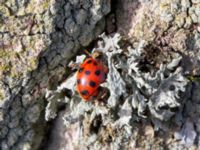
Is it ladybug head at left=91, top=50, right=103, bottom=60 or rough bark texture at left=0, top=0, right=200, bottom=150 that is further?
ladybug head at left=91, top=50, right=103, bottom=60

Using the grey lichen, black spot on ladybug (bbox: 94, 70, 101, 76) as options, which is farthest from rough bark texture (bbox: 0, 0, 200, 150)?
black spot on ladybug (bbox: 94, 70, 101, 76)

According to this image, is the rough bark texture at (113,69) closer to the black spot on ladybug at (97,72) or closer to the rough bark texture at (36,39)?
the rough bark texture at (36,39)

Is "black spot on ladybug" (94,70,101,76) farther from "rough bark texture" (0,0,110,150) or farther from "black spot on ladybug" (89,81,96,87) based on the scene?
"rough bark texture" (0,0,110,150)

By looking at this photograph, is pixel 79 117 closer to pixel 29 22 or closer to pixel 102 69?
pixel 102 69

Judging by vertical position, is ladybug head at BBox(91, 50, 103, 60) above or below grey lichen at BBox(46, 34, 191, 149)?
above

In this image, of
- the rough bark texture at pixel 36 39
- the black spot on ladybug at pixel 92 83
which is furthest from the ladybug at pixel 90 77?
the rough bark texture at pixel 36 39

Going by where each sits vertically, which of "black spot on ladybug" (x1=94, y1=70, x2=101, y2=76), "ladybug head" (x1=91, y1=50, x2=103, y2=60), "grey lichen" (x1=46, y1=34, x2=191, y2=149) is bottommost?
"grey lichen" (x1=46, y1=34, x2=191, y2=149)
